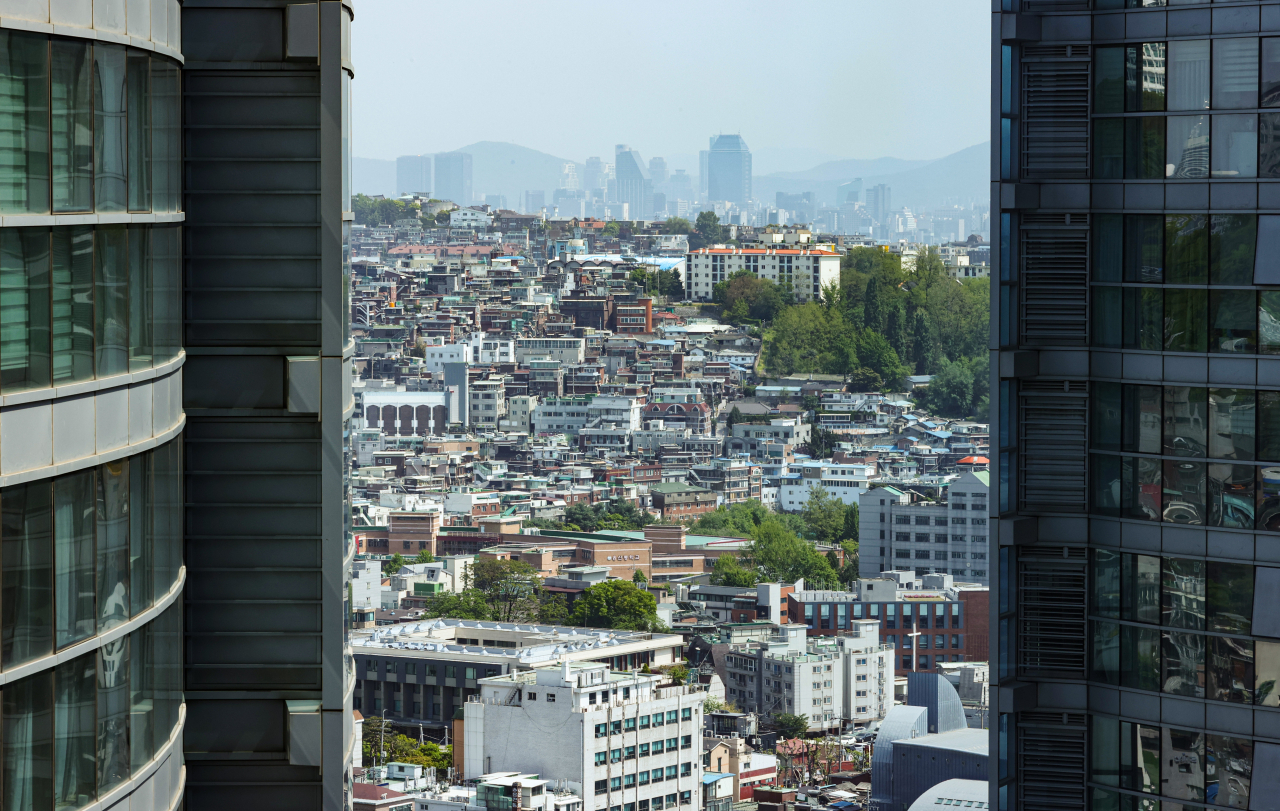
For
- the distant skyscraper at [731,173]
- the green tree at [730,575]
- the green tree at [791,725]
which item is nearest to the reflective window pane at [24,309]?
the green tree at [791,725]

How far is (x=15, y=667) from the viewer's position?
1703 mm

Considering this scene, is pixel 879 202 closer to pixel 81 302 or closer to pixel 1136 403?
pixel 1136 403

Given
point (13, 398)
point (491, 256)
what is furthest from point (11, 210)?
point (491, 256)

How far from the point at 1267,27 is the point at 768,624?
25453 mm

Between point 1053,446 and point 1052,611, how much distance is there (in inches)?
16.3

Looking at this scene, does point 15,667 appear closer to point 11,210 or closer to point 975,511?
point 11,210

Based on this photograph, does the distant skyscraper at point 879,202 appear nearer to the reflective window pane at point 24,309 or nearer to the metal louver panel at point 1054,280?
the metal louver panel at point 1054,280

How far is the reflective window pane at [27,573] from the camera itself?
5.55ft

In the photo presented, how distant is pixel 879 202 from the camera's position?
292 ft

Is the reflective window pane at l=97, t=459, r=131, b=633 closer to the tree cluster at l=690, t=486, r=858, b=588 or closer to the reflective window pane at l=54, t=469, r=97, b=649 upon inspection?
the reflective window pane at l=54, t=469, r=97, b=649

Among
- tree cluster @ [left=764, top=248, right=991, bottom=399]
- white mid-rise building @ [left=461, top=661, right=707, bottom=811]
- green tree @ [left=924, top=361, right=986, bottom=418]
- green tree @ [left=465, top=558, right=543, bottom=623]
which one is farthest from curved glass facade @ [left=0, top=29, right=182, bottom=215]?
tree cluster @ [left=764, top=248, right=991, bottom=399]

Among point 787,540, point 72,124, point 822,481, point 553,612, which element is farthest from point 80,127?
point 822,481

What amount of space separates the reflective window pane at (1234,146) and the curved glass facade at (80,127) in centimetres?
253

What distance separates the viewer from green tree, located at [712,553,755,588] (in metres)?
32.7
